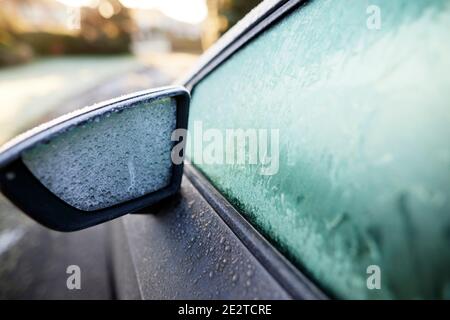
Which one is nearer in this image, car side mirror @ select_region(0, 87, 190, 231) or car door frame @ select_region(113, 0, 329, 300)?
car door frame @ select_region(113, 0, 329, 300)

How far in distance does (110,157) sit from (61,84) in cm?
1633

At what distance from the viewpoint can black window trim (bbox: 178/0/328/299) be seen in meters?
0.83

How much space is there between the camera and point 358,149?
31.7 inches

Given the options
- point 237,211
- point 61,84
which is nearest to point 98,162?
point 237,211

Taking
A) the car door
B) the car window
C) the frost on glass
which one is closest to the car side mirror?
the frost on glass

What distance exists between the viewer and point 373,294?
2.40ft

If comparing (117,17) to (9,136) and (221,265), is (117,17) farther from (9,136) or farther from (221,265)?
(221,265)

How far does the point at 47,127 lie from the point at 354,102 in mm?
803

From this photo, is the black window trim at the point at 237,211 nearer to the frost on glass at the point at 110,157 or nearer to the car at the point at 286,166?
the car at the point at 286,166

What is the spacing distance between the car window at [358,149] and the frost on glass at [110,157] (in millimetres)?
349

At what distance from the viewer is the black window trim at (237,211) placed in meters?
0.83

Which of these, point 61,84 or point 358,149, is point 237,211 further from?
point 61,84

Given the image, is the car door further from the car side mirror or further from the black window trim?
the car side mirror

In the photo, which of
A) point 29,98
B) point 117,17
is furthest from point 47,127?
point 117,17
